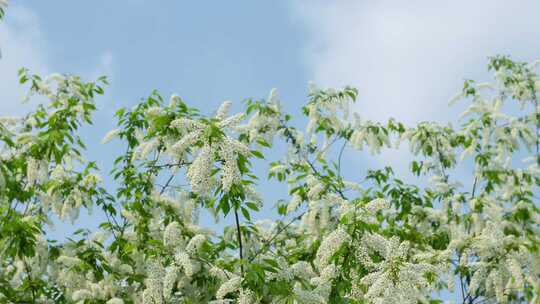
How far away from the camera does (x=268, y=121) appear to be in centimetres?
1104

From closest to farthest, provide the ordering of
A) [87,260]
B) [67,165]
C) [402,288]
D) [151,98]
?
[402,288], [87,260], [151,98], [67,165]

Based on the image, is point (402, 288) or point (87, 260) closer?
point (402, 288)

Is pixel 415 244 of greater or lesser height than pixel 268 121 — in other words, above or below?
below

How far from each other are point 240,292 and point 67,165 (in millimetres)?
5769

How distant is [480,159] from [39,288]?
8041 mm

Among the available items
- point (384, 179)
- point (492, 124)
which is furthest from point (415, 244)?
point (492, 124)

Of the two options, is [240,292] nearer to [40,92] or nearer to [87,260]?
[87,260]

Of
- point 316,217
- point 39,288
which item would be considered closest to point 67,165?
point 39,288

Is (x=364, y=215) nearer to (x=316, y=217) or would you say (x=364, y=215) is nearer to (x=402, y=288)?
(x=402, y=288)

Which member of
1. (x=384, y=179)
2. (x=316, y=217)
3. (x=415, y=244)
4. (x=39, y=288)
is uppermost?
(x=384, y=179)

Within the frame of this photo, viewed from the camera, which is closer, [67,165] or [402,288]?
[402,288]

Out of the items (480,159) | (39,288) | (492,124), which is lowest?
(39,288)

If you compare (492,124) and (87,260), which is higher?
(492,124)

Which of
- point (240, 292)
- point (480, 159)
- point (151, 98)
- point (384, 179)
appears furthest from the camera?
point (480, 159)
